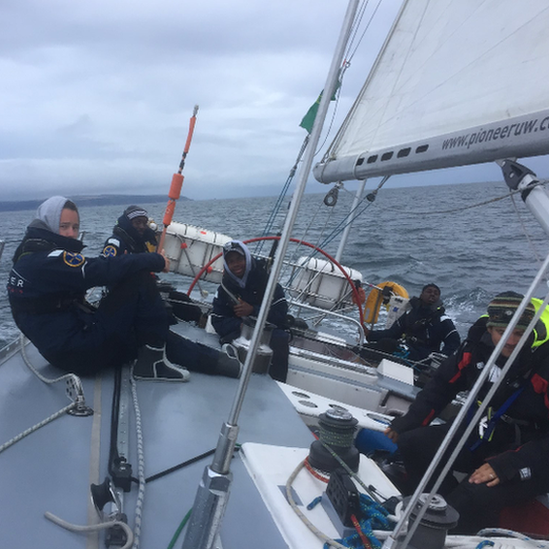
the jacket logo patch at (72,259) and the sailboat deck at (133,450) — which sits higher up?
the jacket logo patch at (72,259)

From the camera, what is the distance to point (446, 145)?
56.3 inches

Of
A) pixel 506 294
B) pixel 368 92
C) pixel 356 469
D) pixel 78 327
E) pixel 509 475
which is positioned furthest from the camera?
pixel 78 327

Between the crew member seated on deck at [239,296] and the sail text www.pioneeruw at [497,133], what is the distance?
2040 millimetres

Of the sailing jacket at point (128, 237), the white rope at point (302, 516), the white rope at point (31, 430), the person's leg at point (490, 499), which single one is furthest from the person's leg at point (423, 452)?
the sailing jacket at point (128, 237)

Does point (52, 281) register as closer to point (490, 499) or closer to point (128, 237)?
point (128, 237)

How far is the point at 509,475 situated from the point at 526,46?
1.46 m

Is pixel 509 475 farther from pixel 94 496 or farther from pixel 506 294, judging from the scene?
pixel 94 496

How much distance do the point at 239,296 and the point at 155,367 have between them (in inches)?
46.3

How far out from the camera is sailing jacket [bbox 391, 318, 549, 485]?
1.76m

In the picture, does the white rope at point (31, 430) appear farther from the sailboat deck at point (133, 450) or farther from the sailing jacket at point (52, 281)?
the sailing jacket at point (52, 281)

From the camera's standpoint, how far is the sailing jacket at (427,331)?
490cm

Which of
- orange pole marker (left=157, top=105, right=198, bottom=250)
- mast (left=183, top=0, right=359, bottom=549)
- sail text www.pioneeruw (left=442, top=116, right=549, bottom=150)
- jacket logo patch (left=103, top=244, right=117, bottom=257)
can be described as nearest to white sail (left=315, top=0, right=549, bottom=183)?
sail text www.pioneeruw (left=442, top=116, right=549, bottom=150)

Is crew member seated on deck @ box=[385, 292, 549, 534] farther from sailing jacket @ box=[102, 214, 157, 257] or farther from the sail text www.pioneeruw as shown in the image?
sailing jacket @ box=[102, 214, 157, 257]

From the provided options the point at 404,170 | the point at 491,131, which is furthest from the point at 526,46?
the point at 404,170
